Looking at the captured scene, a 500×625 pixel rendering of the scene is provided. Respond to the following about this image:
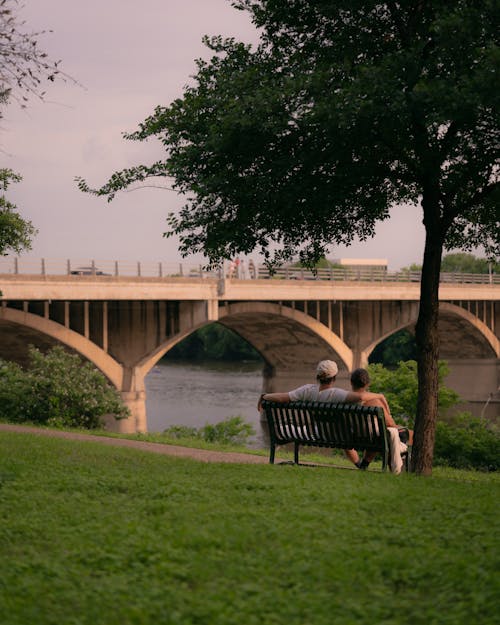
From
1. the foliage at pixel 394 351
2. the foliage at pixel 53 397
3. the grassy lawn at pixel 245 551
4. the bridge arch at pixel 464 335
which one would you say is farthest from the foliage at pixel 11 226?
the foliage at pixel 394 351

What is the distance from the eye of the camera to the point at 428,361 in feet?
32.4

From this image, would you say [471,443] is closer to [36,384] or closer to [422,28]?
[36,384]

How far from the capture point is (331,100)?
338 inches

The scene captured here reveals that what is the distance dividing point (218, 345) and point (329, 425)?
67726 millimetres

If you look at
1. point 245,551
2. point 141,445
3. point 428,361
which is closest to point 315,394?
point 428,361

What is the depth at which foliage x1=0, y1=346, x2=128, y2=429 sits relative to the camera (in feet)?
55.4

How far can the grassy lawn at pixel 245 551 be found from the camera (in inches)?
158

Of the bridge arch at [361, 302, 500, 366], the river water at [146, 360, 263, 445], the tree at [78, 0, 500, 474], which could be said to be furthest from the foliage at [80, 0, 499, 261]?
the bridge arch at [361, 302, 500, 366]

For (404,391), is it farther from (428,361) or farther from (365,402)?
(365,402)

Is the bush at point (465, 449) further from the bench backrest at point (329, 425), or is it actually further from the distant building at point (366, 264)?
the distant building at point (366, 264)

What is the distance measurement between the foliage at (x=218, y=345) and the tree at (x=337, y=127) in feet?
212

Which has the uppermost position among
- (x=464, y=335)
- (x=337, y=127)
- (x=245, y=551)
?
(x=337, y=127)

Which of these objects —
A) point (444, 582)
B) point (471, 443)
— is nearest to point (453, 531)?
point (444, 582)

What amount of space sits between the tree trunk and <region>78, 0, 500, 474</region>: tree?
16 mm
